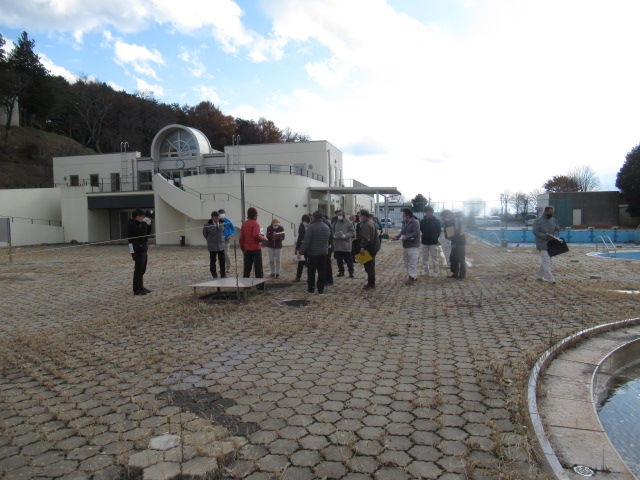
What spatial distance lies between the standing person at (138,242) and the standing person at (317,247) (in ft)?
10.9

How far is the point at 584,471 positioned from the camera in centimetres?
270

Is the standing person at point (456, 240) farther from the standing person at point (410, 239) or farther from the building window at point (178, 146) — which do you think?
the building window at point (178, 146)

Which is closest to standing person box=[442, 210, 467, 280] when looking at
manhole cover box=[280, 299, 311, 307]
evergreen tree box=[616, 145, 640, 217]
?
manhole cover box=[280, 299, 311, 307]

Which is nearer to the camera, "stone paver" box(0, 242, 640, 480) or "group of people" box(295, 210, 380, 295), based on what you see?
"stone paver" box(0, 242, 640, 480)

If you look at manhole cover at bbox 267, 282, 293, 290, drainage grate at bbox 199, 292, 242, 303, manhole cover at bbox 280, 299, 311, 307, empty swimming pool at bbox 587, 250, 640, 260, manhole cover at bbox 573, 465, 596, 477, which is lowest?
empty swimming pool at bbox 587, 250, 640, 260

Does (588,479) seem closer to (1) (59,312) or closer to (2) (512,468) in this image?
(2) (512,468)

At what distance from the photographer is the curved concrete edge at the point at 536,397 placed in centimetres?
271

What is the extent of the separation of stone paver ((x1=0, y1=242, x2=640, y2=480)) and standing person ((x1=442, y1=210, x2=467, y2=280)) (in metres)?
2.41

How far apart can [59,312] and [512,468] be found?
7.82 metres

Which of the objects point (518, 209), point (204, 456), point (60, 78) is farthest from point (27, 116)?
point (204, 456)

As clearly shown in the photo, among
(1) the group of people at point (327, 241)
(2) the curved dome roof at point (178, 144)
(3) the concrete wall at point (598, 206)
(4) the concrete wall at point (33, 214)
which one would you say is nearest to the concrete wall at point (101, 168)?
(2) the curved dome roof at point (178, 144)

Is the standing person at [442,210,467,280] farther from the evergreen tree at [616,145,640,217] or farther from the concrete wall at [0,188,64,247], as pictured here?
the evergreen tree at [616,145,640,217]

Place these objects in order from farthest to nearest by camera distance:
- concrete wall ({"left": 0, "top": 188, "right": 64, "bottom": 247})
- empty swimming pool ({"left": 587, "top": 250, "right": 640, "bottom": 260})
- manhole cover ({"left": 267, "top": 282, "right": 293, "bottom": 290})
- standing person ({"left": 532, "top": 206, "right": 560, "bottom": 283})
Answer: concrete wall ({"left": 0, "top": 188, "right": 64, "bottom": 247}) < empty swimming pool ({"left": 587, "top": 250, "right": 640, "bottom": 260}) < manhole cover ({"left": 267, "top": 282, "right": 293, "bottom": 290}) < standing person ({"left": 532, "top": 206, "right": 560, "bottom": 283})

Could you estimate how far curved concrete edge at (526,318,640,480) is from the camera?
8.88 feet
